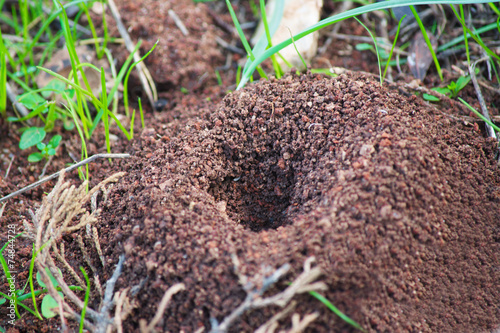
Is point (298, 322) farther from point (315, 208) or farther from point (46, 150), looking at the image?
point (46, 150)

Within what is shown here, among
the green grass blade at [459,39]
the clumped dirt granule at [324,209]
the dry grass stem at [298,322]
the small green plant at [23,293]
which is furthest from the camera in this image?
the green grass blade at [459,39]

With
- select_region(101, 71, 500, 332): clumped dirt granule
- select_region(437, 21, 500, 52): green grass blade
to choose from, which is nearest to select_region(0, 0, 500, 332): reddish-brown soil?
select_region(101, 71, 500, 332): clumped dirt granule

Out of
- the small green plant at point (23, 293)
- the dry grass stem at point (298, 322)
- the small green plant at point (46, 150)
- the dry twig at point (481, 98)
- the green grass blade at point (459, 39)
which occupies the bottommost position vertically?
the dry twig at point (481, 98)

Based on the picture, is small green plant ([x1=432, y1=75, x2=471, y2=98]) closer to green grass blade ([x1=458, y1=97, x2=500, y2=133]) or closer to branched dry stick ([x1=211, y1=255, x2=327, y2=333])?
green grass blade ([x1=458, y1=97, x2=500, y2=133])

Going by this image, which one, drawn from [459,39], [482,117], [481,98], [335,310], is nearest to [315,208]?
[335,310]

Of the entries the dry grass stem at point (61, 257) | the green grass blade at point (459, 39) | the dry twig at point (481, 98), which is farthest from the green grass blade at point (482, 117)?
the dry grass stem at point (61, 257)

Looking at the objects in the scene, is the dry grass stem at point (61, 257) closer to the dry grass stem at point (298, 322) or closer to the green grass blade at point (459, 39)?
the dry grass stem at point (298, 322)

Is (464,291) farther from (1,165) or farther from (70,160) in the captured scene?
(1,165)
